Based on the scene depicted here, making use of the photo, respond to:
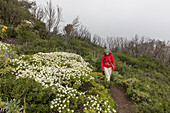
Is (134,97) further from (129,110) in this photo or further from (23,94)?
(23,94)

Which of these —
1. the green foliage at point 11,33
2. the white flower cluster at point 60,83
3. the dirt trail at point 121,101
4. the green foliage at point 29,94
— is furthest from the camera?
the green foliage at point 11,33

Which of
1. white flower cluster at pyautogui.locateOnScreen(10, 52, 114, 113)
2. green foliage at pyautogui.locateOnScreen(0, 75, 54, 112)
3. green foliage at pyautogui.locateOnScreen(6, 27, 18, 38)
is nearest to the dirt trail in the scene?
white flower cluster at pyautogui.locateOnScreen(10, 52, 114, 113)

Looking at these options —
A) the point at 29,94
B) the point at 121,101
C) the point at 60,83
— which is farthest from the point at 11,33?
the point at 121,101

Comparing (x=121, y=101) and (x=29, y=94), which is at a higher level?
(x=29, y=94)

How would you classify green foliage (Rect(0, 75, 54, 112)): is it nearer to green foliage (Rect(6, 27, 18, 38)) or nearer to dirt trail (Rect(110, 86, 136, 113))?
dirt trail (Rect(110, 86, 136, 113))

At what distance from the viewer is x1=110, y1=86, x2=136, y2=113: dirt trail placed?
3.93 metres

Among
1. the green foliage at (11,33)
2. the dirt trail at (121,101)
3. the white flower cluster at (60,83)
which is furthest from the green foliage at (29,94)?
the green foliage at (11,33)

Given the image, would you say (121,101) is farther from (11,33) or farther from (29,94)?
(11,33)

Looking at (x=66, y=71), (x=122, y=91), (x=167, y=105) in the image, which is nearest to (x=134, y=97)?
(x=122, y=91)

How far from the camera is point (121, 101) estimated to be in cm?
444

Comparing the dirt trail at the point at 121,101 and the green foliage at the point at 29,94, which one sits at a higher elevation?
the green foliage at the point at 29,94

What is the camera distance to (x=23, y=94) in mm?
2275

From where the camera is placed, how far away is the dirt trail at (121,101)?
155 inches

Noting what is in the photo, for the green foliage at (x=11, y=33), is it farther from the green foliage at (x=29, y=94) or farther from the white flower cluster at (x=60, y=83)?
the green foliage at (x=29, y=94)
